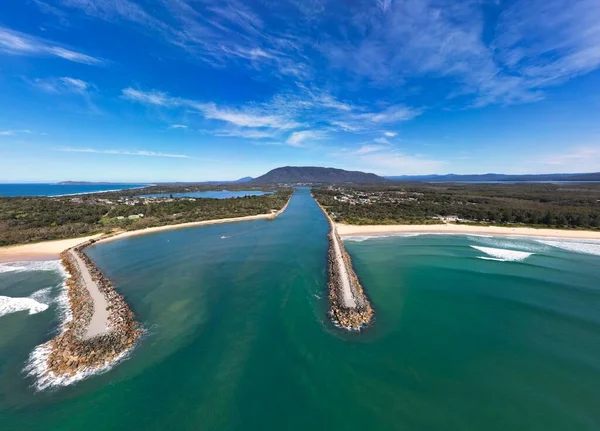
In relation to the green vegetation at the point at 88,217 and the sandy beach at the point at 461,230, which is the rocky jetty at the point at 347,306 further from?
the green vegetation at the point at 88,217

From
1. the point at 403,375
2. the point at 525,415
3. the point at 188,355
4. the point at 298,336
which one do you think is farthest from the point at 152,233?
the point at 525,415

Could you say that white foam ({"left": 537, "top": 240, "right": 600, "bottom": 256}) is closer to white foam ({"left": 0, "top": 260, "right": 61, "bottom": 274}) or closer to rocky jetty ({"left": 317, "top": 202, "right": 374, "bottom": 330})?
rocky jetty ({"left": 317, "top": 202, "right": 374, "bottom": 330})

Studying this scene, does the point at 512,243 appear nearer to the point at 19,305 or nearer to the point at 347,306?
the point at 347,306

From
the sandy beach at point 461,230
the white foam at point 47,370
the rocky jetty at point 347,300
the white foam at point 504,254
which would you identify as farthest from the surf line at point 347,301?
the white foam at point 504,254

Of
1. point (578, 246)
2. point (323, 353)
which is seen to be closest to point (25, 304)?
point (323, 353)

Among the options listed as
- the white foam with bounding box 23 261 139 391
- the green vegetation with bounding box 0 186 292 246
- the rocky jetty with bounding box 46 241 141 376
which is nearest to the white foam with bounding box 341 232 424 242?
the rocky jetty with bounding box 46 241 141 376

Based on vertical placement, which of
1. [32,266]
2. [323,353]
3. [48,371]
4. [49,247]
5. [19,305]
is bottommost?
[323,353]
